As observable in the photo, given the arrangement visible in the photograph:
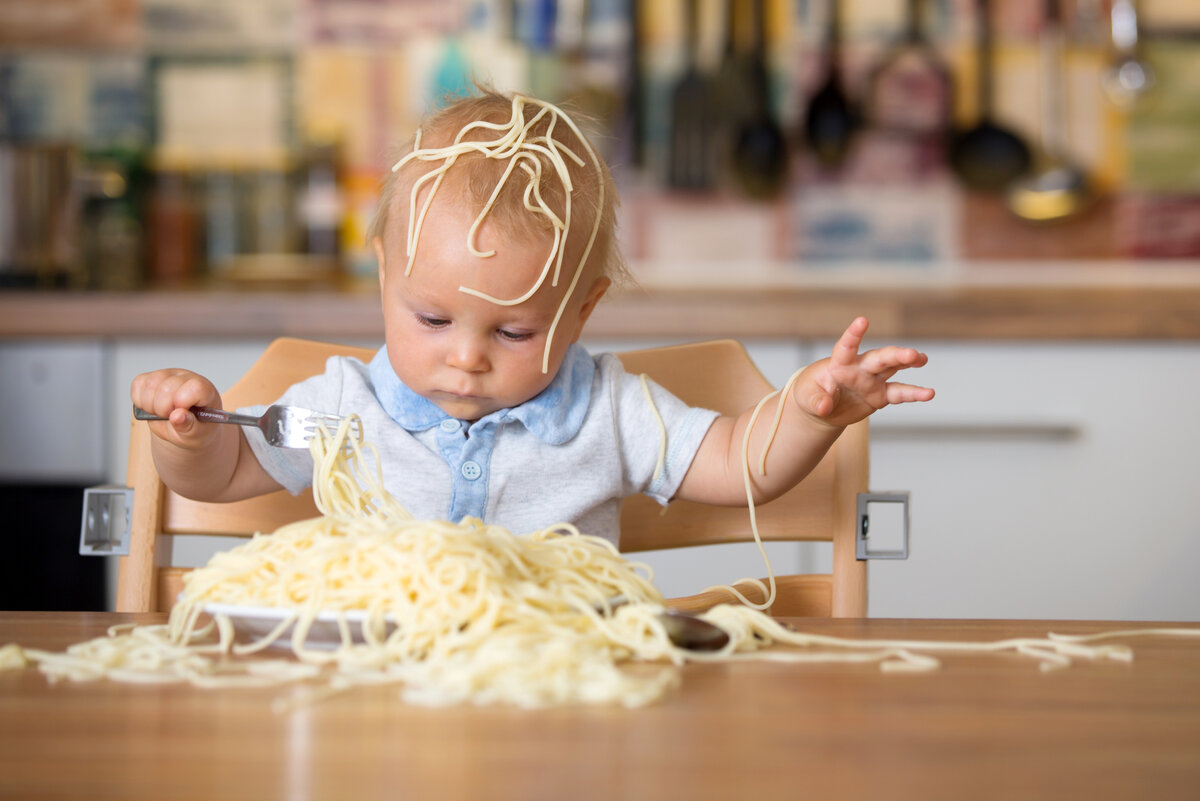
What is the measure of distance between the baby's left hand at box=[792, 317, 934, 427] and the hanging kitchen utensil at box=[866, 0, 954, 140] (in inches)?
60.3

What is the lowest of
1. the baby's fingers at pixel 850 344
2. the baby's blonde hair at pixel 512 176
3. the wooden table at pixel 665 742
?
the wooden table at pixel 665 742

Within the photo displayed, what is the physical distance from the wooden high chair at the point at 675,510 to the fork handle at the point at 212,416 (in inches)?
7.3

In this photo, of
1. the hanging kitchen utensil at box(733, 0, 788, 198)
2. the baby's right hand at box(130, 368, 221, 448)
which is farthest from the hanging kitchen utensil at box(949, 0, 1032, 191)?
the baby's right hand at box(130, 368, 221, 448)

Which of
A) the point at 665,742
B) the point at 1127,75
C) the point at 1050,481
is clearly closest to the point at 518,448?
the point at 665,742

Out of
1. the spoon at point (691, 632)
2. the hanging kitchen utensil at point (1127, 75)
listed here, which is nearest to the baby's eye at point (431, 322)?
the spoon at point (691, 632)

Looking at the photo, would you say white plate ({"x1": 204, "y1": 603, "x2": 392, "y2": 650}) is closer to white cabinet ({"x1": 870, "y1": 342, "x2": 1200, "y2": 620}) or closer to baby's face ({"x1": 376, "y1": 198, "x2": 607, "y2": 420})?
baby's face ({"x1": 376, "y1": 198, "x2": 607, "y2": 420})

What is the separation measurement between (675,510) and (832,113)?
4.42 ft

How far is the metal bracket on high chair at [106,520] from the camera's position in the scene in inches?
36.4

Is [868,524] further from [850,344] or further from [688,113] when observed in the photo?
[688,113]

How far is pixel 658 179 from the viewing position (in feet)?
7.54

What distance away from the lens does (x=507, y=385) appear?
91cm

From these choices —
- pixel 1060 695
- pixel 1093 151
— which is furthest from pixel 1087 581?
pixel 1060 695

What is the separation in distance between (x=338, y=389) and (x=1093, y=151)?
1708 millimetres

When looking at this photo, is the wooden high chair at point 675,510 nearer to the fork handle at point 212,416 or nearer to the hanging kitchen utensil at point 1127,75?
the fork handle at point 212,416
